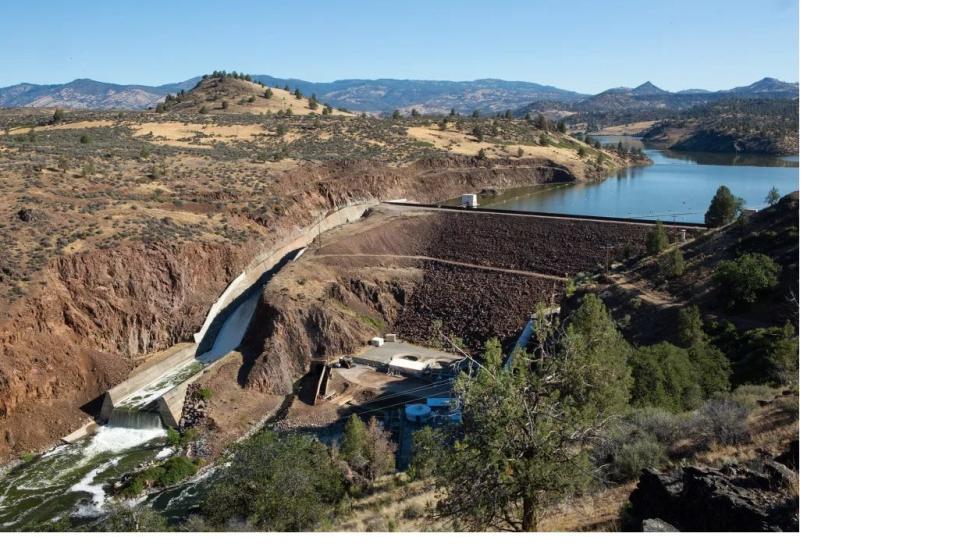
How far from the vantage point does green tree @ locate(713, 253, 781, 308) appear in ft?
72.3

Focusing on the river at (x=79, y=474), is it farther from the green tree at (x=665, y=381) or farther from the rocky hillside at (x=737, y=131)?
the rocky hillside at (x=737, y=131)

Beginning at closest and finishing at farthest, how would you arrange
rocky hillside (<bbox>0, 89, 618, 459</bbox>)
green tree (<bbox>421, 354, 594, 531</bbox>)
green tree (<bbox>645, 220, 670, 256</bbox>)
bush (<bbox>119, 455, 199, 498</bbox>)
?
1. green tree (<bbox>421, 354, 594, 531</bbox>)
2. bush (<bbox>119, 455, 199, 498</bbox>)
3. rocky hillside (<bbox>0, 89, 618, 459</bbox>)
4. green tree (<bbox>645, 220, 670, 256</bbox>)

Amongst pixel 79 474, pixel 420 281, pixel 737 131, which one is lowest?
pixel 79 474

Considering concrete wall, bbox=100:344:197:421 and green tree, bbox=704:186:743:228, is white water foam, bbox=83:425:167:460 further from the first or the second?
green tree, bbox=704:186:743:228

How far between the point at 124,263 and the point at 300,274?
730 cm

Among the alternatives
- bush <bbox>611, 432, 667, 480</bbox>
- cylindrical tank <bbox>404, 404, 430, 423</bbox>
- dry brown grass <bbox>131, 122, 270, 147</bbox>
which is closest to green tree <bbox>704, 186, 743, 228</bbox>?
cylindrical tank <bbox>404, 404, 430, 423</bbox>

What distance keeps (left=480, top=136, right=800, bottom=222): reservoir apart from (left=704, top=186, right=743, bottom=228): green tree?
6794 millimetres

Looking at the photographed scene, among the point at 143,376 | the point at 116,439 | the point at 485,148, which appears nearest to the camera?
the point at 116,439

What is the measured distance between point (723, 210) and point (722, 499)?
26828 millimetres

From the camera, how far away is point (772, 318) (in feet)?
69.4

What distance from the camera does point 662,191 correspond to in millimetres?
56344

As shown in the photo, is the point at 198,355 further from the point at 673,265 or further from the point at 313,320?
the point at 673,265

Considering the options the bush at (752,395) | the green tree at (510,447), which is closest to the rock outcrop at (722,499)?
the green tree at (510,447)

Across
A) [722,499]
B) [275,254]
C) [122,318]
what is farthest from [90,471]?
[722,499]
